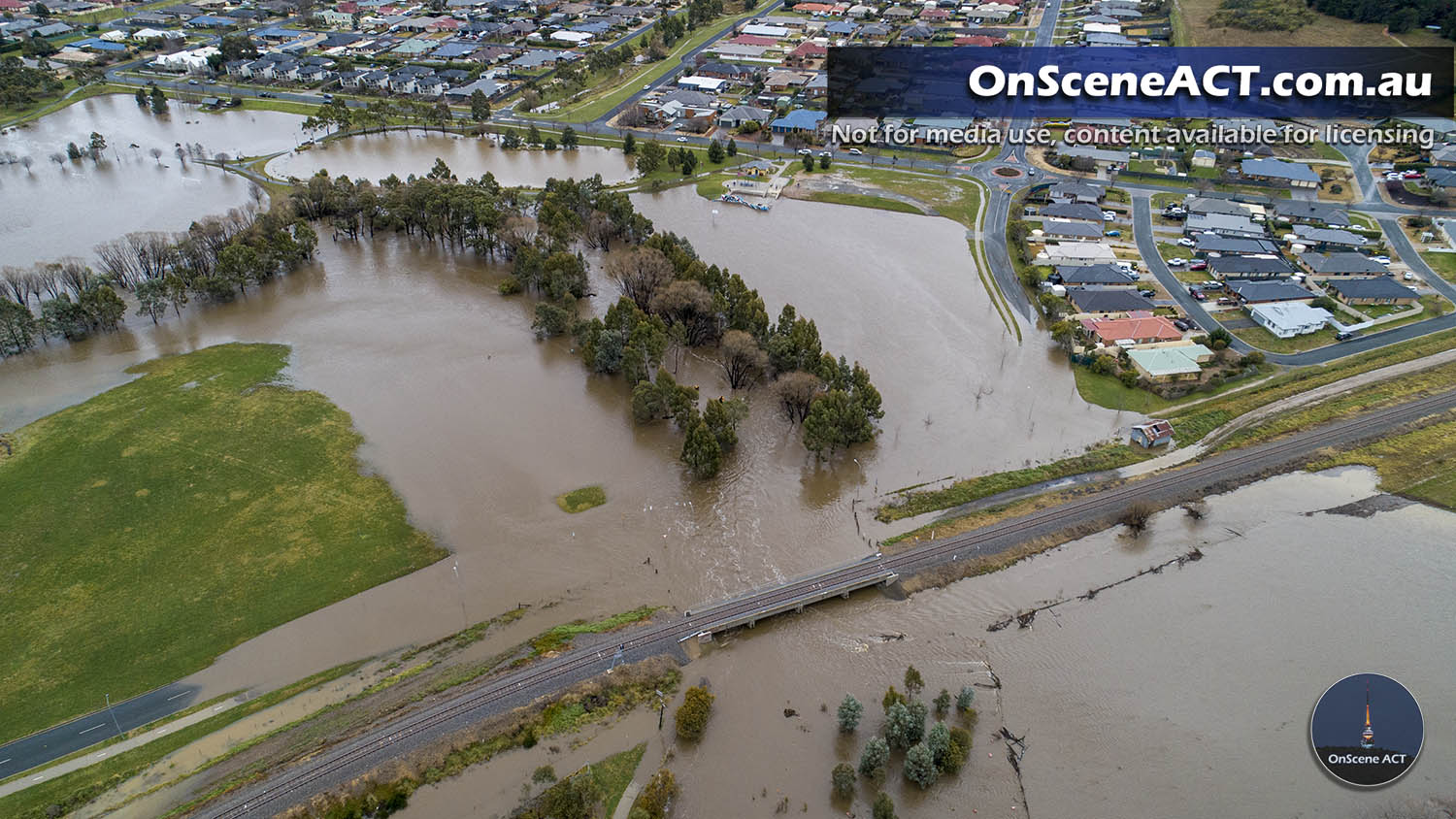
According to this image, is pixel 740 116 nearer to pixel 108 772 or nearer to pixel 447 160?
pixel 447 160

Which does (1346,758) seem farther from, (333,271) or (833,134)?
(833,134)

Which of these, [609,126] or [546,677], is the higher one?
[609,126]

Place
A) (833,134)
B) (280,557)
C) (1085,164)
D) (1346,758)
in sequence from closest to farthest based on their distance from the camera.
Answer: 1. (1346,758)
2. (280,557)
3. (1085,164)
4. (833,134)

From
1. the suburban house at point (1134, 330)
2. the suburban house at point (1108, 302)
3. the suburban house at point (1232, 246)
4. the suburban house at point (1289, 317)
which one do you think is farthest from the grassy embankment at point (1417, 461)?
the suburban house at point (1232, 246)

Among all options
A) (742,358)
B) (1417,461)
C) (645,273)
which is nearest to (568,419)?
(742,358)

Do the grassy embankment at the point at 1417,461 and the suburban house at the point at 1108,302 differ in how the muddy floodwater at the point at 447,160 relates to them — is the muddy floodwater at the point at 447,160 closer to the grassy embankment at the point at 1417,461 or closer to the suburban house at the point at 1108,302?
the suburban house at the point at 1108,302

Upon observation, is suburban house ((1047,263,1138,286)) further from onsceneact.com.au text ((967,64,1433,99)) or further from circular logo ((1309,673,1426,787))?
onsceneact.com.au text ((967,64,1433,99))

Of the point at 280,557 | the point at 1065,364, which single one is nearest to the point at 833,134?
the point at 1065,364
